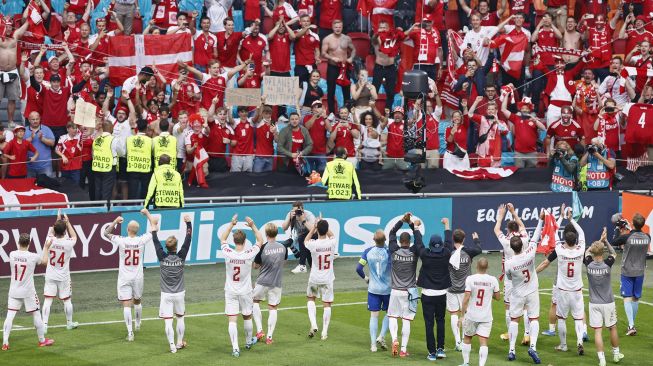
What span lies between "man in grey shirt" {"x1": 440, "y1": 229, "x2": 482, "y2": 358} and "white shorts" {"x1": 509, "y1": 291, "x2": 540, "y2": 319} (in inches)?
34.7

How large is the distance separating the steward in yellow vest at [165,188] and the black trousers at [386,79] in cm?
807

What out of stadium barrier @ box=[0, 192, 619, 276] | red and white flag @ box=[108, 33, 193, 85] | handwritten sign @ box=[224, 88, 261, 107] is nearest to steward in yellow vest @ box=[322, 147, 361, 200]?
stadium barrier @ box=[0, 192, 619, 276]

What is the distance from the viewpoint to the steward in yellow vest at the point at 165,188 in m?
27.1

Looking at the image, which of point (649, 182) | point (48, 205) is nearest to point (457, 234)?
point (48, 205)

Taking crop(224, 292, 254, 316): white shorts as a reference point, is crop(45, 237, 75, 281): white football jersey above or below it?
above

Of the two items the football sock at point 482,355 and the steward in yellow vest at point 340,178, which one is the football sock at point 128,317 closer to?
the football sock at point 482,355

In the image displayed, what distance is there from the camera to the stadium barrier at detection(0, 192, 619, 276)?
26906 mm

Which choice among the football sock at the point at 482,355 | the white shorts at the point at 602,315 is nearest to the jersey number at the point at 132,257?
the football sock at the point at 482,355

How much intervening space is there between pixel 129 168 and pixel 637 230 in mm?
11358

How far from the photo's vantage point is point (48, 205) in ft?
91.0

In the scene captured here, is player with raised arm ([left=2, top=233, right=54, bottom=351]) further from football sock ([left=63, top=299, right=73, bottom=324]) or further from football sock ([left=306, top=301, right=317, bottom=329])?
football sock ([left=306, top=301, right=317, bottom=329])

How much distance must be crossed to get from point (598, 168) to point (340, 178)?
22.3 feet

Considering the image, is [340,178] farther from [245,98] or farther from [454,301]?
[454,301]

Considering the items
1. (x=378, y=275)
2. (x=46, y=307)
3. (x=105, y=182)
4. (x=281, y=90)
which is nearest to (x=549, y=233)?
(x=281, y=90)
